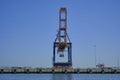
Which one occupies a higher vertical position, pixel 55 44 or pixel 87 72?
pixel 55 44

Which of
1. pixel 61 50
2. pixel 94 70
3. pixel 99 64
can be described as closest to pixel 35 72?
pixel 61 50

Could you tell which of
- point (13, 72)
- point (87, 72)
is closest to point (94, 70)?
point (87, 72)

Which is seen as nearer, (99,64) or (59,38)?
(59,38)

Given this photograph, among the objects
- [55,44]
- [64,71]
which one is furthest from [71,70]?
[55,44]

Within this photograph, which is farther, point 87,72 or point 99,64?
point 99,64

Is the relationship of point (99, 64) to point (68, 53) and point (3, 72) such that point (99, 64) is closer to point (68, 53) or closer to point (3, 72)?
point (68, 53)

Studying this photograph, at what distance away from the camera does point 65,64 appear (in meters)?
99.2

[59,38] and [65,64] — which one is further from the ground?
[59,38]

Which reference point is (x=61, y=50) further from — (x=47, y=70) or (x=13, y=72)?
(x=13, y=72)

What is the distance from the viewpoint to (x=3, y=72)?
9719 cm

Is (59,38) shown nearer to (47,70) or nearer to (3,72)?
(47,70)

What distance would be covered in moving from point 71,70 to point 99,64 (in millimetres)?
52248

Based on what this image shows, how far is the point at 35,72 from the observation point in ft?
315

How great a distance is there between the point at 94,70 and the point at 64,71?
29.7 ft
